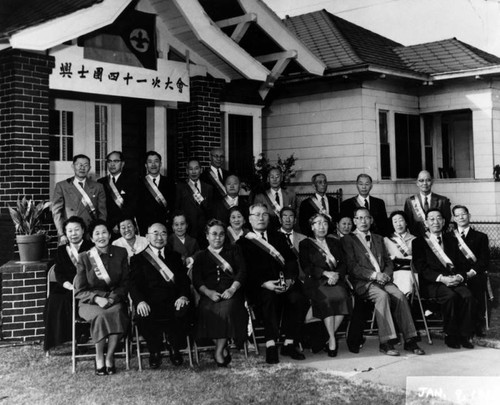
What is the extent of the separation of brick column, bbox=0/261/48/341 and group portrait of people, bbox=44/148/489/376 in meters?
0.59

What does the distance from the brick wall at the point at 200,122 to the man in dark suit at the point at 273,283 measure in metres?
3.04

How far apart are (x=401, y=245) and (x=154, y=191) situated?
3090 millimetres

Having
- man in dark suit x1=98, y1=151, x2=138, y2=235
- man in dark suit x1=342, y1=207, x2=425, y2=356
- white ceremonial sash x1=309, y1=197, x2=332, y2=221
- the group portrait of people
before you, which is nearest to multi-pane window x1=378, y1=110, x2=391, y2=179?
white ceremonial sash x1=309, y1=197, x2=332, y2=221

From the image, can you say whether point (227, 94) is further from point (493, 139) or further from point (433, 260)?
point (493, 139)

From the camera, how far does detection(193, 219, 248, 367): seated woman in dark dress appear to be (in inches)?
236

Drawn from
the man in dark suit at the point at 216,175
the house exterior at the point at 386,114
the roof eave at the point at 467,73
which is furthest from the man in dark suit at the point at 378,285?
the roof eave at the point at 467,73

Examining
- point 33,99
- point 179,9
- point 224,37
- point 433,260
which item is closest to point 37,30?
point 33,99

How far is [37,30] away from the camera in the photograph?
286 inches

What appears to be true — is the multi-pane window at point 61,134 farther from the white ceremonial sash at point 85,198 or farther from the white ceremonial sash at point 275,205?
the white ceremonial sash at point 275,205

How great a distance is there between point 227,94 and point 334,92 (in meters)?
2.54

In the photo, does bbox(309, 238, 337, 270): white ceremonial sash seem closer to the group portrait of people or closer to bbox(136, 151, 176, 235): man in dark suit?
the group portrait of people

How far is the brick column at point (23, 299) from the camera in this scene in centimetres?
692

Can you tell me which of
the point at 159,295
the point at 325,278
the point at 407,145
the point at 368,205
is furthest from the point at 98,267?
the point at 407,145

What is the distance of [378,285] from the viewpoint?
6.64m
